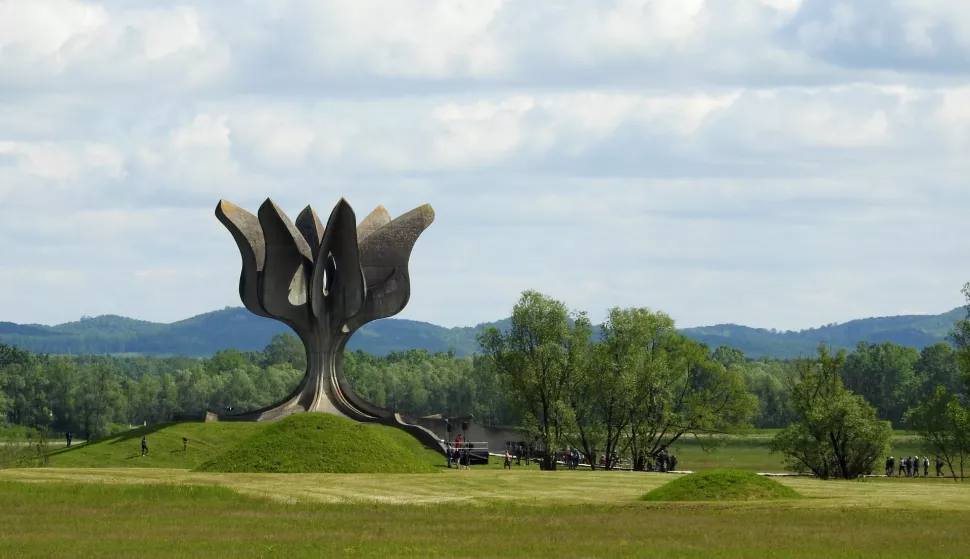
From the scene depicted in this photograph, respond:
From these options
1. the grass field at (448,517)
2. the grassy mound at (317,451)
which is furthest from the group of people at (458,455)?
the grass field at (448,517)

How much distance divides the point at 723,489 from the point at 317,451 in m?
17.5

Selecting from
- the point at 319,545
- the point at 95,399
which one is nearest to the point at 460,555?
the point at 319,545

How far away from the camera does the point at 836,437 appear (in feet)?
224

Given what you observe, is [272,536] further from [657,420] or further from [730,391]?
[730,391]

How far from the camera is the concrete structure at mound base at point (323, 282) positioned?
76.2m

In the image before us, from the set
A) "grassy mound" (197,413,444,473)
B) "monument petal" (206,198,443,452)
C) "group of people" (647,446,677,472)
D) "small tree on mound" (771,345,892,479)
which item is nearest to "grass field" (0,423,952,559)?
"grassy mound" (197,413,444,473)

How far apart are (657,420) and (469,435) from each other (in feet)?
38.7

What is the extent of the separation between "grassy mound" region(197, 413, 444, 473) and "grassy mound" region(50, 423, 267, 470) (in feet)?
24.3

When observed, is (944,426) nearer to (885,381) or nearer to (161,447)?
(161,447)

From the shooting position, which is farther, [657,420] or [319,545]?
[657,420]

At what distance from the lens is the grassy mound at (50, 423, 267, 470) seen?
2665 inches

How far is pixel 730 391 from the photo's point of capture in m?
86.8

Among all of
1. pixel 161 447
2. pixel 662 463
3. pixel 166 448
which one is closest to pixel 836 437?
pixel 662 463

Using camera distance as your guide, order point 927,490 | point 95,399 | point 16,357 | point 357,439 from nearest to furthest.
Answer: point 927,490 → point 357,439 → point 95,399 → point 16,357
